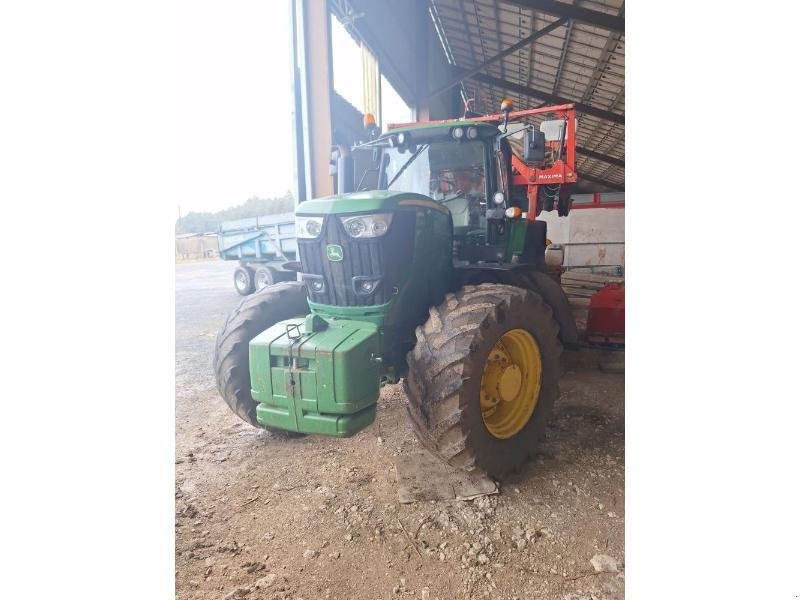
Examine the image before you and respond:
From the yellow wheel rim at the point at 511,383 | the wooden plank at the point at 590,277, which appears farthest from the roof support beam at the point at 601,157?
the wooden plank at the point at 590,277

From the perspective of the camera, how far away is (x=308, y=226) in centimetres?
179

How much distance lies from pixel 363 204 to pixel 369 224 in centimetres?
7

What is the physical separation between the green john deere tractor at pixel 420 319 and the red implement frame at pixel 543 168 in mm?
19

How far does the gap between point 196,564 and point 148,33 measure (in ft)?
4.52

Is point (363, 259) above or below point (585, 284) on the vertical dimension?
above

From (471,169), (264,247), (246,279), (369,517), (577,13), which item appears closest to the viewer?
(577,13)

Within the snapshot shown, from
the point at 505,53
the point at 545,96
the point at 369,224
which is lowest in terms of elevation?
the point at 369,224

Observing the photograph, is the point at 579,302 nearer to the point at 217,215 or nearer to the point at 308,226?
the point at 308,226

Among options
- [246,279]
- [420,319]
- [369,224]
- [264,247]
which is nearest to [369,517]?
[420,319]

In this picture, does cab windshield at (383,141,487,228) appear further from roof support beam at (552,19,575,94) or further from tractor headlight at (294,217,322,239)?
tractor headlight at (294,217,322,239)

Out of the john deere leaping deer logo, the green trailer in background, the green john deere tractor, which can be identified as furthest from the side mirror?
the green trailer in background

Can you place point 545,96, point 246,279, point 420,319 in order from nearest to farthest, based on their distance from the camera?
point 420,319, point 545,96, point 246,279

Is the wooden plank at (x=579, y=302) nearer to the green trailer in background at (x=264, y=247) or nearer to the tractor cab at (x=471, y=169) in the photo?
the tractor cab at (x=471, y=169)
